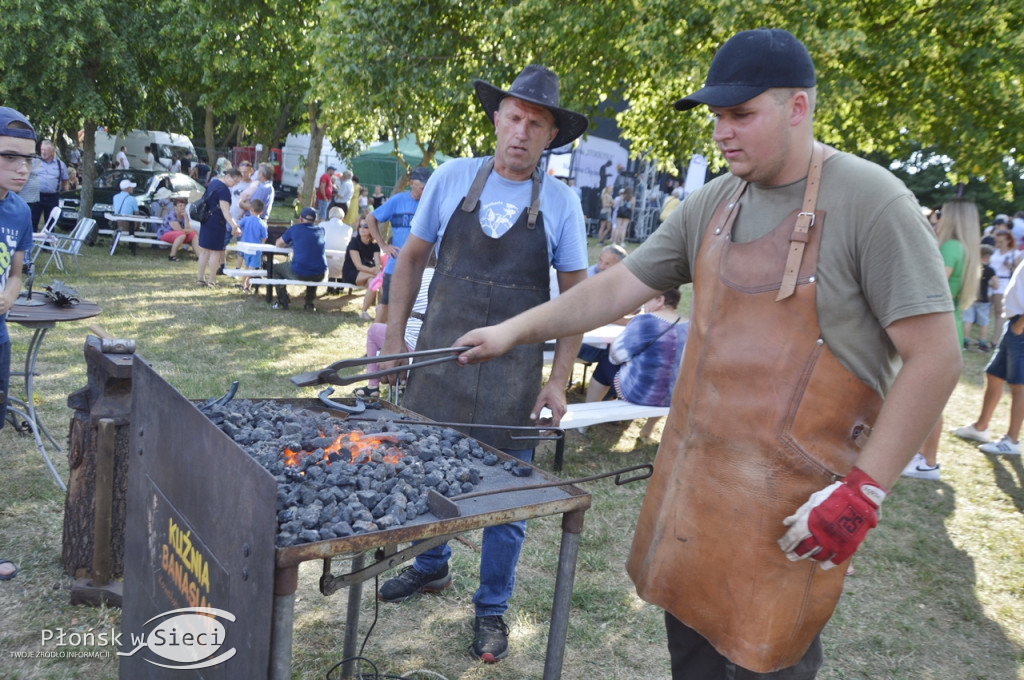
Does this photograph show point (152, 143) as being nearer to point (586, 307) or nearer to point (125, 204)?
point (125, 204)

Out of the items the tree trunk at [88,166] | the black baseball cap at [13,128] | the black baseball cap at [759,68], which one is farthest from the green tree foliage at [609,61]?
the black baseball cap at [759,68]

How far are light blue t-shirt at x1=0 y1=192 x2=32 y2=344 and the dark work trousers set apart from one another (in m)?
3.18

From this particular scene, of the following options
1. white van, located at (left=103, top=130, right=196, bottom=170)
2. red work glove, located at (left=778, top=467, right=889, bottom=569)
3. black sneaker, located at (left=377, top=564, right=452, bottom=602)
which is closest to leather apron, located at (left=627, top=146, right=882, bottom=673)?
red work glove, located at (left=778, top=467, right=889, bottom=569)

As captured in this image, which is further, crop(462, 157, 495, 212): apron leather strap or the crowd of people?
crop(462, 157, 495, 212): apron leather strap

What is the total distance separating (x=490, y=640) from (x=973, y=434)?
6.18 meters

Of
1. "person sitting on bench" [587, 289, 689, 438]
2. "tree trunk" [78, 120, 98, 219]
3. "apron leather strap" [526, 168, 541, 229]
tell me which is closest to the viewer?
"apron leather strap" [526, 168, 541, 229]

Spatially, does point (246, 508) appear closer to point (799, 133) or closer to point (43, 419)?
point (799, 133)

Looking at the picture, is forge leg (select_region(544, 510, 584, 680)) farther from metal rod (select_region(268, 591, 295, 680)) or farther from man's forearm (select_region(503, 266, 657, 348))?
metal rod (select_region(268, 591, 295, 680))

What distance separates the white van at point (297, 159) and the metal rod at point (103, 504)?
90.1 feet

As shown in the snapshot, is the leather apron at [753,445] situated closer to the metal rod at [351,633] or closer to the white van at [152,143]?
the metal rod at [351,633]

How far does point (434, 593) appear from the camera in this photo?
3.76 meters

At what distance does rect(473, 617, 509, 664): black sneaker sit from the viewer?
10.7ft

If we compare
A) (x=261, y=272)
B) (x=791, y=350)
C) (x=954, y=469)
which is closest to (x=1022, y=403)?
(x=954, y=469)

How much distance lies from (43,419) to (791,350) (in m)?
5.34
